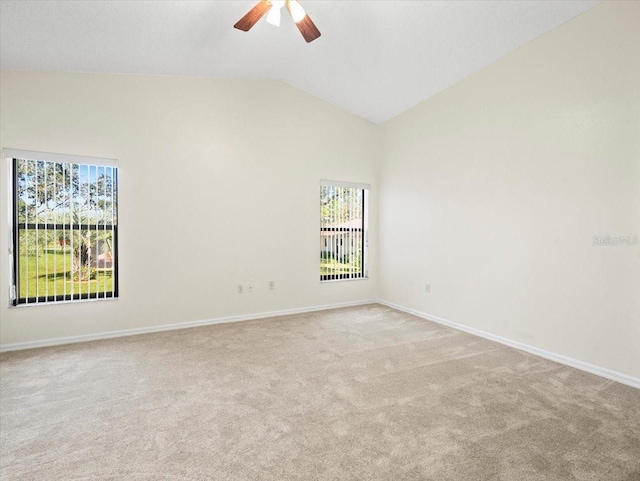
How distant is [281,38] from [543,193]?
3181mm

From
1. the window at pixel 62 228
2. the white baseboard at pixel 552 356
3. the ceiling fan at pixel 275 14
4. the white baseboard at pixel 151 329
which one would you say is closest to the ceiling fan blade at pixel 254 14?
the ceiling fan at pixel 275 14

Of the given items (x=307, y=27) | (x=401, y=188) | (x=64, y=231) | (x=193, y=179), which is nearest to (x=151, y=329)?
(x=64, y=231)

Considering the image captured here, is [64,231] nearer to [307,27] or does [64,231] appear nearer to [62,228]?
[62,228]

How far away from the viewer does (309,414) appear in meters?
2.17

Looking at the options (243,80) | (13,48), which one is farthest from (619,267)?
(13,48)

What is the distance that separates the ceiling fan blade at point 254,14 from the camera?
8.13 feet

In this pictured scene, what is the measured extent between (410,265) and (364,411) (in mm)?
3036

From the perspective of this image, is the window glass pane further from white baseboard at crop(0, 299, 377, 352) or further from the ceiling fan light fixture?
the ceiling fan light fixture

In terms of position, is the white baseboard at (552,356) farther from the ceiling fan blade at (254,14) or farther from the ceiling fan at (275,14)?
the ceiling fan blade at (254,14)

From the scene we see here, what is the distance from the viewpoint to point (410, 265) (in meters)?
4.94

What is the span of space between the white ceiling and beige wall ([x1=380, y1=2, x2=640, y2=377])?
0.36 meters

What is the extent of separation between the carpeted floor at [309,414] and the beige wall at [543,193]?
0.48 metres

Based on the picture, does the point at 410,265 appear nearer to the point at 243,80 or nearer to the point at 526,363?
the point at 526,363

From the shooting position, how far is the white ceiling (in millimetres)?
2775
